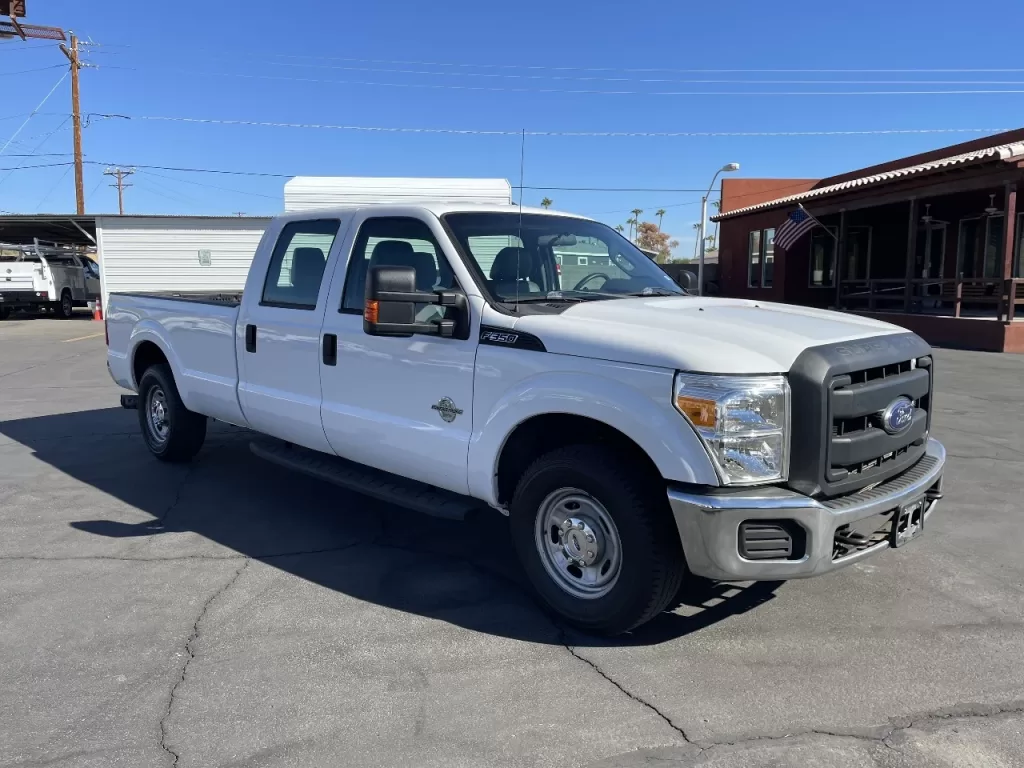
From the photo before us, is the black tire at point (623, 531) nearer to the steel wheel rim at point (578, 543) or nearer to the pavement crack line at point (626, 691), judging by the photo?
the steel wheel rim at point (578, 543)

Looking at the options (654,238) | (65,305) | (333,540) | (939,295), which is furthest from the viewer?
(654,238)

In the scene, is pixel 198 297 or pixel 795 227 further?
pixel 795 227

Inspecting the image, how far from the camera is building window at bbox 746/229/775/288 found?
86.9 feet

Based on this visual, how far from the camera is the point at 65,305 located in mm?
27672

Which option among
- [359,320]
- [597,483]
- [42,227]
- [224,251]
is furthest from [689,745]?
[42,227]

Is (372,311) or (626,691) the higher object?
(372,311)

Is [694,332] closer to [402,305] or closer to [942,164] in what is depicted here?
[402,305]

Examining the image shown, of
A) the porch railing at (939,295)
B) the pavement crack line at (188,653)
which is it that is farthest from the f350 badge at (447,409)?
the porch railing at (939,295)

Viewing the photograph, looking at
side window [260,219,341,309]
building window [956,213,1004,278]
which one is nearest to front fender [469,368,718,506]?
side window [260,219,341,309]

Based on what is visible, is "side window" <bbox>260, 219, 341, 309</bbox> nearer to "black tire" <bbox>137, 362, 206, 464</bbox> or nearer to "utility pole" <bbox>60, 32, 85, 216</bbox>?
"black tire" <bbox>137, 362, 206, 464</bbox>

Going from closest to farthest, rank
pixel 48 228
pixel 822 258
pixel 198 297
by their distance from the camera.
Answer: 1. pixel 198 297
2. pixel 822 258
3. pixel 48 228

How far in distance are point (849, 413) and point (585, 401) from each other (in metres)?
1.07

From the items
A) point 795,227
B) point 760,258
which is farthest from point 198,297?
point 760,258

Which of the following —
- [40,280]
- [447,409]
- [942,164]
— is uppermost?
[942,164]
